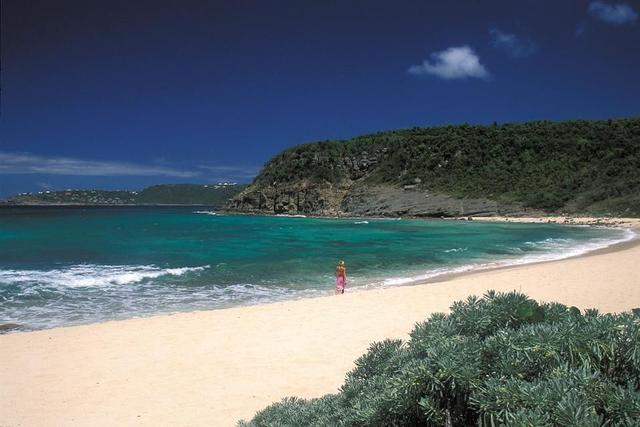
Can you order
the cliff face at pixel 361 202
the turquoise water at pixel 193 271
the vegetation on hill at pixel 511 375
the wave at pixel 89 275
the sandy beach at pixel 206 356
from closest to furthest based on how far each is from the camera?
the vegetation on hill at pixel 511 375, the sandy beach at pixel 206 356, the turquoise water at pixel 193 271, the wave at pixel 89 275, the cliff face at pixel 361 202

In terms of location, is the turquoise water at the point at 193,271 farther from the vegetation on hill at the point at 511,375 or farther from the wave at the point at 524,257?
the vegetation on hill at the point at 511,375

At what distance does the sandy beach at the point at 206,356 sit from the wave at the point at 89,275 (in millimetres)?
7154

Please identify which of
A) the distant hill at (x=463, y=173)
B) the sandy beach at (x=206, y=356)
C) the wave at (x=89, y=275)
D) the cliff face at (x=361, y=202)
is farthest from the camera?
the cliff face at (x=361, y=202)

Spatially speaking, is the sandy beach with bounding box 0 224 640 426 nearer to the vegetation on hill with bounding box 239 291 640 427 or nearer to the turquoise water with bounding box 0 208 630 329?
the turquoise water with bounding box 0 208 630 329

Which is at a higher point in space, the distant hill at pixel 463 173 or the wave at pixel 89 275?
the distant hill at pixel 463 173

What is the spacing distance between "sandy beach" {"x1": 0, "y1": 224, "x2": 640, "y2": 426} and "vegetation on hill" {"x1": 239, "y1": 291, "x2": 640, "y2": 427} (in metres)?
3.67

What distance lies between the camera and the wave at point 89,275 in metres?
16.3

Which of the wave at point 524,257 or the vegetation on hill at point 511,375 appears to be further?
the wave at point 524,257

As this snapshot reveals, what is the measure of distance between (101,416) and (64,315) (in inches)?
287

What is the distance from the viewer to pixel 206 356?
7.82 meters

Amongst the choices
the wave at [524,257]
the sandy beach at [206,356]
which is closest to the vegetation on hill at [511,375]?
the sandy beach at [206,356]

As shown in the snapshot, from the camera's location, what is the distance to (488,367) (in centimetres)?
225

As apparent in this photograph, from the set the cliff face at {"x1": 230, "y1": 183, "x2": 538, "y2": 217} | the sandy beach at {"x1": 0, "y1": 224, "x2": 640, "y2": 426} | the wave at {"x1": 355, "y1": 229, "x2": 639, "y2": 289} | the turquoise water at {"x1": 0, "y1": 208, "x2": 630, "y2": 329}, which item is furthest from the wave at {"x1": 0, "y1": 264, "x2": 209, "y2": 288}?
the cliff face at {"x1": 230, "y1": 183, "x2": 538, "y2": 217}

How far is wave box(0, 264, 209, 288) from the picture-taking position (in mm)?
16328
